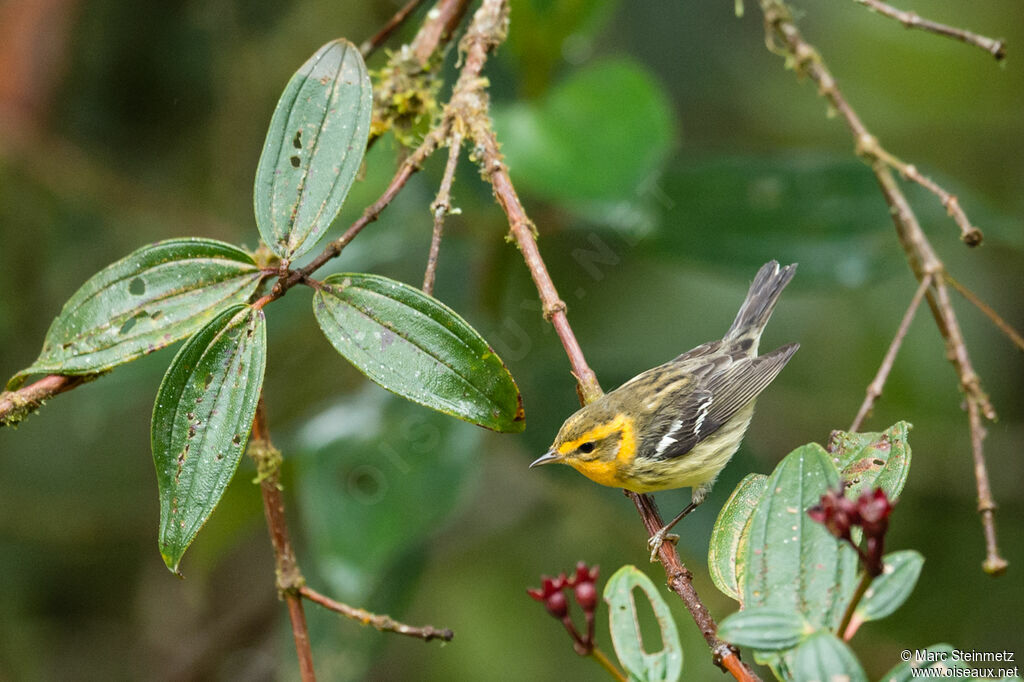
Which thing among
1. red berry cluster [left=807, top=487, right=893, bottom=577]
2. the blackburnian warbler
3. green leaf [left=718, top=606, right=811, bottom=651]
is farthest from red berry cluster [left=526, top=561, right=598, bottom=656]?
the blackburnian warbler

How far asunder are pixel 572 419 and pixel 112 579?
7.83ft

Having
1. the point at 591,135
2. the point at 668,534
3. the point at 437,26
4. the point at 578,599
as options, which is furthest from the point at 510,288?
the point at 578,599

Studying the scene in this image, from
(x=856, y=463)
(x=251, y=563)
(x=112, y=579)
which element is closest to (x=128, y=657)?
(x=112, y=579)

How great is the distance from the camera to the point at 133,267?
1627mm

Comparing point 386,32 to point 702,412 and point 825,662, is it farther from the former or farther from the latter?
point 825,662

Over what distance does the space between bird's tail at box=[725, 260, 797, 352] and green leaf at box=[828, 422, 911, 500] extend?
1060 mm

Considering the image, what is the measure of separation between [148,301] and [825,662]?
1225 millimetres

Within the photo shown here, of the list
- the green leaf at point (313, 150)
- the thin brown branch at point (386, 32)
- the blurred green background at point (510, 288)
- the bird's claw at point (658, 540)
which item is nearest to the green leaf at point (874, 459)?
the bird's claw at point (658, 540)

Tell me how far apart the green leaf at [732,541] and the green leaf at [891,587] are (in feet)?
0.99

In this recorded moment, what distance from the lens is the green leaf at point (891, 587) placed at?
44.9 inches

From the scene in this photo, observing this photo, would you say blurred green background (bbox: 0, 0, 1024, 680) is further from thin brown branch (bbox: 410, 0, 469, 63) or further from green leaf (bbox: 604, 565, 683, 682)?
green leaf (bbox: 604, 565, 683, 682)

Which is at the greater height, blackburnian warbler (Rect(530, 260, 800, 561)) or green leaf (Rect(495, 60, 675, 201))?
green leaf (Rect(495, 60, 675, 201))

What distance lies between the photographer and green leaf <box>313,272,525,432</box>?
1496 mm

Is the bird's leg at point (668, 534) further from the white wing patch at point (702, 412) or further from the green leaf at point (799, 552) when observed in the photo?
the green leaf at point (799, 552)
